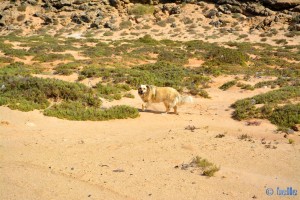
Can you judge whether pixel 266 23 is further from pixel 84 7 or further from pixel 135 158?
pixel 135 158

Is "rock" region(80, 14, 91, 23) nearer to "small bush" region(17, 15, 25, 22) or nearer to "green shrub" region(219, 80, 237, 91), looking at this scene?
"small bush" region(17, 15, 25, 22)

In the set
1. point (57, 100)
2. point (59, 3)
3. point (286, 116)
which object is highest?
point (286, 116)

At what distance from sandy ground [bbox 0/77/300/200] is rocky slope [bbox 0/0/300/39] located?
37.1m

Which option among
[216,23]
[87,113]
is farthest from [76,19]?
[87,113]

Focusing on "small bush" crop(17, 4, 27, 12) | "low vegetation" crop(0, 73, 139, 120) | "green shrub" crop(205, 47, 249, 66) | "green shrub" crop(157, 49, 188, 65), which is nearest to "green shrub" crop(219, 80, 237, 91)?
"low vegetation" crop(0, 73, 139, 120)

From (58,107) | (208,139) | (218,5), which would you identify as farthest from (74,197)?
(218,5)

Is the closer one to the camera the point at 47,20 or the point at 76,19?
the point at 76,19

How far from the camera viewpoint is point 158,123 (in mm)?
9844

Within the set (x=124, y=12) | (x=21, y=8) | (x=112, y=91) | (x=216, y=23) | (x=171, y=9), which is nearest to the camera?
(x=112, y=91)

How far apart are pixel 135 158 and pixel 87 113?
357cm

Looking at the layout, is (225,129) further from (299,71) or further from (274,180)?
(299,71)

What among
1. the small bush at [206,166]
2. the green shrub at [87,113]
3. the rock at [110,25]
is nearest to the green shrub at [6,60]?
the green shrub at [87,113]

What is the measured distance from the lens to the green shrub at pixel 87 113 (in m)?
9.76

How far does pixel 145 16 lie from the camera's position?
5131 centimetres
